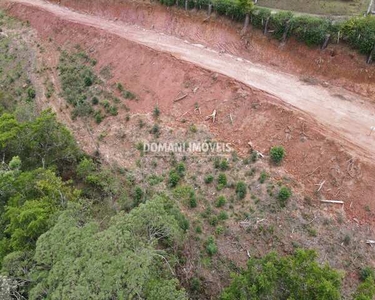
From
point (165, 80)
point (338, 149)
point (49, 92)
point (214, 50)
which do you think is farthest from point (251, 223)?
point (49, 92)

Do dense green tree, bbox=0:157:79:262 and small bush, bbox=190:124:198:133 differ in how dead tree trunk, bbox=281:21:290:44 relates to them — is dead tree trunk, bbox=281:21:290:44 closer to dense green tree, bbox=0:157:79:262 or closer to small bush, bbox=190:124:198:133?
small bush, bbox=190:124:198:133

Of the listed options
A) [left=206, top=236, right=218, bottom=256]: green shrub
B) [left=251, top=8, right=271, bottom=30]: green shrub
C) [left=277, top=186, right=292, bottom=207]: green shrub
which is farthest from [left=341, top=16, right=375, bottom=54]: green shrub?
[left=206, top=236, right=218, bottom=256]: green shrub

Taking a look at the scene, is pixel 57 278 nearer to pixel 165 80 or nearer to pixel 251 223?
pixel 251 223

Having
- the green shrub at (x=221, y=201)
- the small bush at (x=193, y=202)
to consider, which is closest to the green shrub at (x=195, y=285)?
the small bush at (x=193, y=202)

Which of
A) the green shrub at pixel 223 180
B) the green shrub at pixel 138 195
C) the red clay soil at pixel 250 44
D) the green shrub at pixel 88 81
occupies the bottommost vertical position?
the green shrub at pixel 138 195

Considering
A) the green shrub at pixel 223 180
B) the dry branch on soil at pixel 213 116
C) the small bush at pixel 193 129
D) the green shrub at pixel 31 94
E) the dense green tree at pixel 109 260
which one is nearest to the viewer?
the dense green tree at pixel 109 260

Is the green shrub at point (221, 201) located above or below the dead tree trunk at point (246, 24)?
below

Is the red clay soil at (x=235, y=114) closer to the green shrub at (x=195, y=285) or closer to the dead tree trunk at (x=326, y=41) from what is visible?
the dead tree trunk at (x=326, y=41)

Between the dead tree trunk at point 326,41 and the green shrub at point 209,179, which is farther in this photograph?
the dead tree trunk at point 326,41
